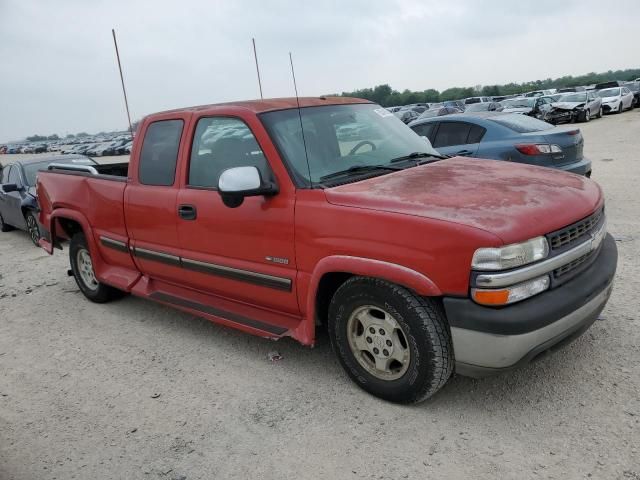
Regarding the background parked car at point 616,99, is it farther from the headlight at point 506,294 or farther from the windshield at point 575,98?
the headlight at point 506,294

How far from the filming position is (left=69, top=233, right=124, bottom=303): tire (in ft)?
18.2

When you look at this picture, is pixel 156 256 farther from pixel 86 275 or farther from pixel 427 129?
pixel 427 129

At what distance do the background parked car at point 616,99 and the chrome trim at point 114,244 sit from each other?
29619 millimetres

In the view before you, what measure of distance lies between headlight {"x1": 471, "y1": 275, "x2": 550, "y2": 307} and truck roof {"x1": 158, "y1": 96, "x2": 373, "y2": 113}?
6.60 feet

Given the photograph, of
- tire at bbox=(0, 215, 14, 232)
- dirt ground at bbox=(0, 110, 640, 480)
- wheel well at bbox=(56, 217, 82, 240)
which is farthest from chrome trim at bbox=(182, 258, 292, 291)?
tire at bbox=(0, 215, 14, 232)

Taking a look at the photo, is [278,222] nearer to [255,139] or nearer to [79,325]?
[255,139]

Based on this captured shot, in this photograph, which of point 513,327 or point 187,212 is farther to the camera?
point 187,212

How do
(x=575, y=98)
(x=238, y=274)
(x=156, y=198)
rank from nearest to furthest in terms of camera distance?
1. (x=238, y=274)
2. (x=156, y=198)
3. (x=575, y=98)

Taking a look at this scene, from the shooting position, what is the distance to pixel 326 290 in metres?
3.44

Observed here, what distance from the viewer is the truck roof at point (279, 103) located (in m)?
3.84

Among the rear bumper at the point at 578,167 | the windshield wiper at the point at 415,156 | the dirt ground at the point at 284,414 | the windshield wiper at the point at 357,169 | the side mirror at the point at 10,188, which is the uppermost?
the side mirror at the point at 10,188

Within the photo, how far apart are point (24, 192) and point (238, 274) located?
6.92m

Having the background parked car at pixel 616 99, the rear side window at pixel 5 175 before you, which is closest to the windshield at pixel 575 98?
the background parked car at pixel 616 99

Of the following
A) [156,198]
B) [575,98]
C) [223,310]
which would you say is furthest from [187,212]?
[575,98]
